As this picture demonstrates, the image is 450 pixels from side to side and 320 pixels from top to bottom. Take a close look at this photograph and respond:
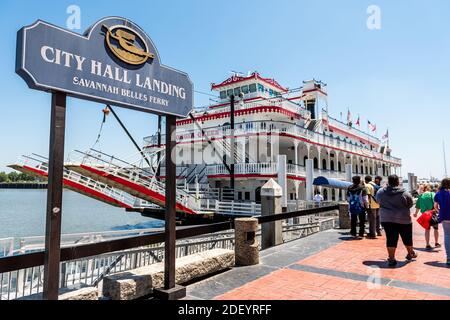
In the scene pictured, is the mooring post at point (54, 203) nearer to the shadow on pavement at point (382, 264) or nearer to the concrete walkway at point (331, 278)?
the concrete walkway at point (331, 278)

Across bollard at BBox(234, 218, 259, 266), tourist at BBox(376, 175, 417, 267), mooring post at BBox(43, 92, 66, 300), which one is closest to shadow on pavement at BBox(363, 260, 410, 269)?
tourist at BBox(376, 175, 417, 267)

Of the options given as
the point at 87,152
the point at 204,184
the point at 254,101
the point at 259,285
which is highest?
the point at 254,101

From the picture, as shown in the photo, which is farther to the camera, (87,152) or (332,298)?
(87,152)

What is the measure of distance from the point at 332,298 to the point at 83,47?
13.8 feet

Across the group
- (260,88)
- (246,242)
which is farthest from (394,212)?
(260,88)

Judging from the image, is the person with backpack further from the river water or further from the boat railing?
the river water

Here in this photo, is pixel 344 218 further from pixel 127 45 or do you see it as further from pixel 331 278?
pixel 127 45

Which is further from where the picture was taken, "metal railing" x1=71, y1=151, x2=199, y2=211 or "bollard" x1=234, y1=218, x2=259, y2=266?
"metal railing" x1=71, y1=151, x2=199, y2=211

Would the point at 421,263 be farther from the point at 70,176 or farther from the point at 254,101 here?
the point at 254,101

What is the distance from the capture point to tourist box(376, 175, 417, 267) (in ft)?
18.6
